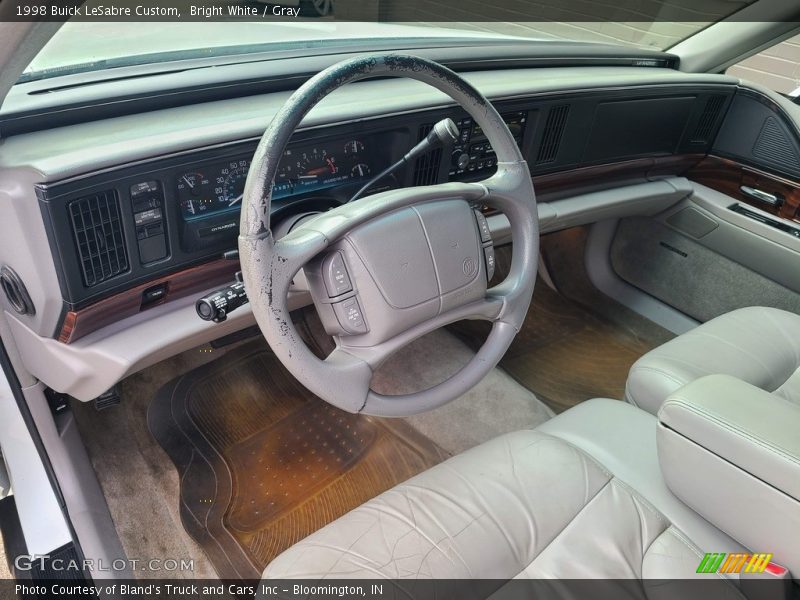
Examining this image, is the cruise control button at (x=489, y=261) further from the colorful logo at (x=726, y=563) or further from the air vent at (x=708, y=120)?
the air vent at (x=708, y=120)

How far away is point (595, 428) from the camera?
1.34 metres

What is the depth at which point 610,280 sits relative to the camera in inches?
107

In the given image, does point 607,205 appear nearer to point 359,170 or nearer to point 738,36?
point 738,36

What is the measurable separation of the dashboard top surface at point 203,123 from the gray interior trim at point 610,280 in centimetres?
91

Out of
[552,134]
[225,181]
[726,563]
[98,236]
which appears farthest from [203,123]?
[726,563]

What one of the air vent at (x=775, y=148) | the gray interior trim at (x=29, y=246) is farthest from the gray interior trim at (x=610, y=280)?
the gray interior trim at (x=29, y=246)

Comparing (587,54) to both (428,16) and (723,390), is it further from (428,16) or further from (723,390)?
(723,390)

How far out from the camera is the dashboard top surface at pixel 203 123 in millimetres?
1063

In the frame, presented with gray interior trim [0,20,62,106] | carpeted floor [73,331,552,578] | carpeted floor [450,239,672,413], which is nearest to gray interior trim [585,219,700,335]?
carpeted floor [450,239,672,413]

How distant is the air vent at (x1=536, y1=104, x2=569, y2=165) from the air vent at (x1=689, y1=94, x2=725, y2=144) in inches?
28.6

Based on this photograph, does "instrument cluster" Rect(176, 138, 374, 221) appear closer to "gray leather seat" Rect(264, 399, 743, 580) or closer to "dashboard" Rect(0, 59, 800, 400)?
"dashboard" Rect(0, 59, 800, 400)

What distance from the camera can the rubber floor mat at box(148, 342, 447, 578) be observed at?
1.71m

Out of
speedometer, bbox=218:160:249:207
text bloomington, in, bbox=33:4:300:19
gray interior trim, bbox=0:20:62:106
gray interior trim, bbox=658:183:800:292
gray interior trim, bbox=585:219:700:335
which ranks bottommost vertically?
gray interior trim, bbox=585:219:700:335

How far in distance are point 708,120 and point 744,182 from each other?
28 centimetres
